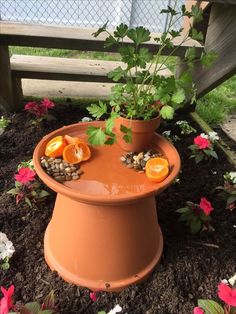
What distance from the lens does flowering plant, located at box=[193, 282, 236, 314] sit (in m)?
1.23

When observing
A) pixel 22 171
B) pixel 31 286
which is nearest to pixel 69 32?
pixel 22 171

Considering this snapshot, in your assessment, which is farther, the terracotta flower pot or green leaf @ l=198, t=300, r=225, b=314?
the terracotta flower pot

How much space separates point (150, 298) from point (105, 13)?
4.66m

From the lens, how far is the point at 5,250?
1.59 metres

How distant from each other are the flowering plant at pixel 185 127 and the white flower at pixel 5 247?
4.59 feet

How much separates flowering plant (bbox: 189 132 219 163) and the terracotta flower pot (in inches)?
28.0

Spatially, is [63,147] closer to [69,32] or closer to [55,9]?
[69,32]

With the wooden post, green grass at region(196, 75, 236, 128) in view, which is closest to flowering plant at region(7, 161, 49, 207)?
the wooden post

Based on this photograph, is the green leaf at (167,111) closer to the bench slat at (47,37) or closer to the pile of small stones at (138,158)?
the pile of small stones at (138,158)

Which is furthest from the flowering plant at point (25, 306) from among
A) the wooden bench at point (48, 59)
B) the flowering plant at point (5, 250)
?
the wooden bench at point (48, 59)

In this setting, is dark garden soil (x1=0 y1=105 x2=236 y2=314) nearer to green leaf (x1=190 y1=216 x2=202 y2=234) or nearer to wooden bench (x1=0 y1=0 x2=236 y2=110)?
green leaf (x1=190 y1=216 x2=202 y2=234)

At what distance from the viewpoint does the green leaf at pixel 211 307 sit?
130 cm

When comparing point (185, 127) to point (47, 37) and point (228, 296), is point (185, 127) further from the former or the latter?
point (228, 296)

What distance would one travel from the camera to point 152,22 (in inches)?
214
